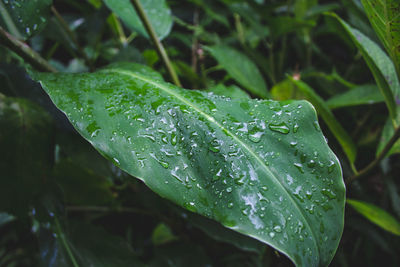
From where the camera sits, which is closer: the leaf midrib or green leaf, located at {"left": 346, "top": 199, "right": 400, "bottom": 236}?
the leaf midrib

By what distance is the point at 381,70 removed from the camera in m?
0.47

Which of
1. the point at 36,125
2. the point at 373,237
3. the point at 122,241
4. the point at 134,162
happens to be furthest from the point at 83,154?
the point at 373,237

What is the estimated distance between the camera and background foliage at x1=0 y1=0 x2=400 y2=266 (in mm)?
507

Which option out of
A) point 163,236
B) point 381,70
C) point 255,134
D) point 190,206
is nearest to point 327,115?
point 381,70

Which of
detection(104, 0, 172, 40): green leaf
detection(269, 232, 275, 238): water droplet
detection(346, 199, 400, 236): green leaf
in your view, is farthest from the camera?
detection(104, 0, 172, 40): green leaf

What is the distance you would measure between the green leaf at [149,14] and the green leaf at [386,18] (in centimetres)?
48

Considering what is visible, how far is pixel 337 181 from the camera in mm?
328

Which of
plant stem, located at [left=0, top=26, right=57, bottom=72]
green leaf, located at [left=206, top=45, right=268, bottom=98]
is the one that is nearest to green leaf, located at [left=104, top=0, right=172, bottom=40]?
green leaf, located at [left=206, top=45, right=268, bottom=98]

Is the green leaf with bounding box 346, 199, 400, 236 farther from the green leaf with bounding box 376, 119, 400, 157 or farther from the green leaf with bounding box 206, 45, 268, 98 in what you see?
the green leaf with bounding box 206, 45, 268, 98

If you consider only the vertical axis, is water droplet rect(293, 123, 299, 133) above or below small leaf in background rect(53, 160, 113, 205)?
above

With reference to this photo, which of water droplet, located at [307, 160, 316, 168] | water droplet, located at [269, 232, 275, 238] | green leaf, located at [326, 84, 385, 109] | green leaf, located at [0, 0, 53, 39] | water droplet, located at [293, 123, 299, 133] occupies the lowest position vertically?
green leaf, located at [326, 84, 385, 109]

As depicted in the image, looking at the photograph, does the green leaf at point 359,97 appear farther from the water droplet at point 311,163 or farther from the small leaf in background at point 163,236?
the small leaf in background at point 163,236

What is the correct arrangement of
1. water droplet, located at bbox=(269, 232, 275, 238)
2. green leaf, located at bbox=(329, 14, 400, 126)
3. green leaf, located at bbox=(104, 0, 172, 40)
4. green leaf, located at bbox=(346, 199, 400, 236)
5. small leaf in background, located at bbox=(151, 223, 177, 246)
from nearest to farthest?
1. water droplet, located at bbox=(269, 232, 275, 238)
2. green leaf, located at bbox=(329, 14, 400, 126)
3. green leaf, located at bbox=(346, 199, 400, 236)
4. green leaf, located at bbox=(104, 0, 172, 40)
5. small leaf in background, located at bbox=(151, 223, 177, 246)

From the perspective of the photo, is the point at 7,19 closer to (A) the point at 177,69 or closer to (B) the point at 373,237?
(A) the point at 177,69
